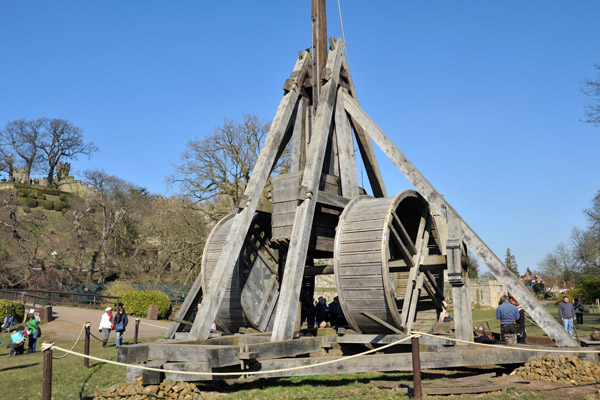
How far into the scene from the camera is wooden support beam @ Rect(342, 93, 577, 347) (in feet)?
27.1

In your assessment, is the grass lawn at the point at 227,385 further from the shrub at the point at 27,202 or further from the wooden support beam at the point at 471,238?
the shrub at the point at 27,202

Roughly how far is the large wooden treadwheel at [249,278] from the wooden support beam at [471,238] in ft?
9.19

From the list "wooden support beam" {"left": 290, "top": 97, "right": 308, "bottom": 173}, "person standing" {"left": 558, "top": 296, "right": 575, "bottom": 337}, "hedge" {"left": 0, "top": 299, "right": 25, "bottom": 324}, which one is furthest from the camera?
"hedge" {"left": 0, "top": 299, "right": 25, "bottom": 324}

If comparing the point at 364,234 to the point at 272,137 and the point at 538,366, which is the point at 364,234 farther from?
the point at 538,366

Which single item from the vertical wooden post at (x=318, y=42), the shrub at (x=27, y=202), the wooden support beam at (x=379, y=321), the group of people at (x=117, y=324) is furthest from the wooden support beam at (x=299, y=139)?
the shrub at (x=27, y=202)

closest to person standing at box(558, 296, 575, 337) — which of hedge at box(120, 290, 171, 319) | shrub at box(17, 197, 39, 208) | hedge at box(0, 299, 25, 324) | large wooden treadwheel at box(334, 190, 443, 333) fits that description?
large wooden treadwheel at box(334, 190, 443, 333)

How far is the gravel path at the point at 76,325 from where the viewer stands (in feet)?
61.9

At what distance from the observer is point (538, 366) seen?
26.5 feet

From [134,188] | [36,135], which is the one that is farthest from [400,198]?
[36,135]

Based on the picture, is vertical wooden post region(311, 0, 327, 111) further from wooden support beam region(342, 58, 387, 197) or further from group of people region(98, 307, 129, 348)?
group of people region(98, 307, 129, 348)

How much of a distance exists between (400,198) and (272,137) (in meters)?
2.64

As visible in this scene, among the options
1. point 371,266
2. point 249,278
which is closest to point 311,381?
point 371,266

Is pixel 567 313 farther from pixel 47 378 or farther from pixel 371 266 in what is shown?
pixel 47 378

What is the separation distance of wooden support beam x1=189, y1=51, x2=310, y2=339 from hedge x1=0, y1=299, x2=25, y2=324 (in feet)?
58.5
